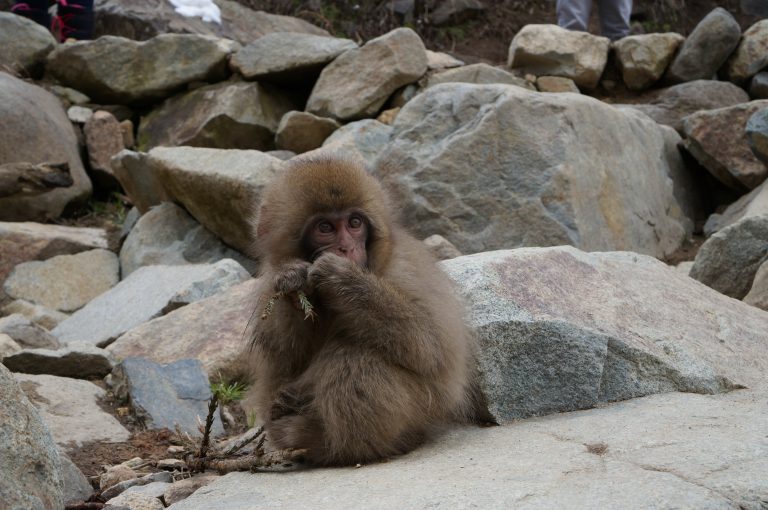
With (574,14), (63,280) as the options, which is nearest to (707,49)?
(574,14)

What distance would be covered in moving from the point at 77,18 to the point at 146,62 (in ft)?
5.12

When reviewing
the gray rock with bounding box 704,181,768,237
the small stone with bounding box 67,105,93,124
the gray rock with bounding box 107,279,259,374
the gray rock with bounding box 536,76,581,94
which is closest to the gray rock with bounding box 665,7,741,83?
the gray rock with bounding box 536,76,581,94

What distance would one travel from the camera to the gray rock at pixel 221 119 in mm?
9875

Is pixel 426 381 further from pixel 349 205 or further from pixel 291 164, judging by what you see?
pixel 291 164

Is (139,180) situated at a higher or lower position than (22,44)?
lower

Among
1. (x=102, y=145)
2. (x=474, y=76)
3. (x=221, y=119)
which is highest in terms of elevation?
(x=474, y=76)

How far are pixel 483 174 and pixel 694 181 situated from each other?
2.86 m

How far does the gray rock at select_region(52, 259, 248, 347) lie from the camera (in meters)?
6.48

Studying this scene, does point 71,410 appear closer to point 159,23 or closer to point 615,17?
point 159,23

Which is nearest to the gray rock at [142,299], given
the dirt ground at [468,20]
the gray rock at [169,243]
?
the gray rock at [169,243]

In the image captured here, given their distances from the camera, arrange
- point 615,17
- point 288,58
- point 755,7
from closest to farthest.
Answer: point 288,58, point 615,17, point 755,7

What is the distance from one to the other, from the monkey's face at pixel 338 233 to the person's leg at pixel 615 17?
366 inches

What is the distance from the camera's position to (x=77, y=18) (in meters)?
11.4

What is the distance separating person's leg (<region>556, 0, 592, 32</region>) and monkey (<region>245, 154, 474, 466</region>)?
8.40 metres
